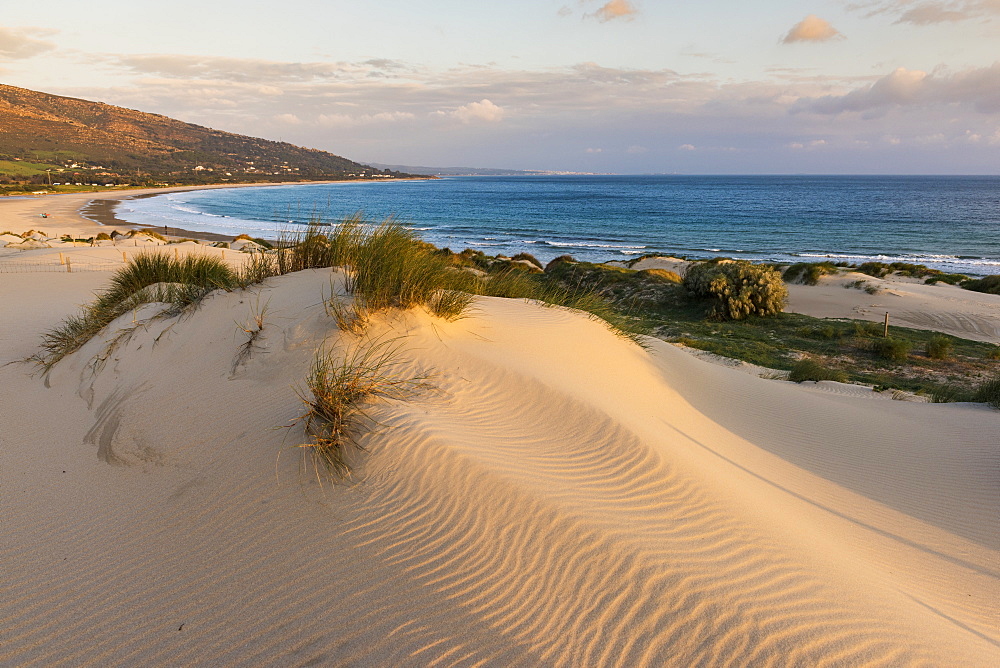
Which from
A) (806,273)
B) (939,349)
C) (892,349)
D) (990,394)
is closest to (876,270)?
(806,273)

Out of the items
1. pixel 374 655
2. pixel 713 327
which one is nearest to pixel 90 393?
pixel 374 655

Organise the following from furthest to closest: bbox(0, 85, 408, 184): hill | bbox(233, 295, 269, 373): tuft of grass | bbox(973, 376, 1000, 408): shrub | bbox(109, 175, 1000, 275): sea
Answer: bbox(0, 85, 408, 184): hill → bbox(109, 175, 1000, 275): sea → bbox(973, 376, 1000, 408): shrub → bbox(233, 295, 269, 373): tuft of grass

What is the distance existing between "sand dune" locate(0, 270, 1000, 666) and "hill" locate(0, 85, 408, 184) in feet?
367

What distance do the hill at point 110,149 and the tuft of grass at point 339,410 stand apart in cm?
11277

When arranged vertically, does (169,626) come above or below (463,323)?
below

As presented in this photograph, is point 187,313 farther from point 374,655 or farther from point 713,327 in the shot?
point 713,327

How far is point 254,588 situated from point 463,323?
3.87 m

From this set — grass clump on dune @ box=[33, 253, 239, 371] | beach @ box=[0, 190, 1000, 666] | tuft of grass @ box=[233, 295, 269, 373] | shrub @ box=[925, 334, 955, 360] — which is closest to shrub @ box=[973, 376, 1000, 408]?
beach @ box=[0, 190, 1000, 666]

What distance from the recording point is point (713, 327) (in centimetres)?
1505

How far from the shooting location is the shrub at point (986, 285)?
22295 millimetres

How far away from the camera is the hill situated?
11056 cm

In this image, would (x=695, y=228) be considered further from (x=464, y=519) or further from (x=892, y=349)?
(x=464, y=519)

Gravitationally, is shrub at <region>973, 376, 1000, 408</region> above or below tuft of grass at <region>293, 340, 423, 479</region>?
below

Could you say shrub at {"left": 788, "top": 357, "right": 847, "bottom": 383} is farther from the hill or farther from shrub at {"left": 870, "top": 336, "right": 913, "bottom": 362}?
the hill
